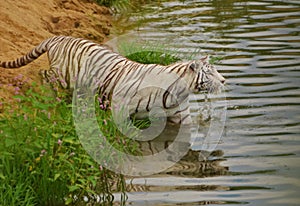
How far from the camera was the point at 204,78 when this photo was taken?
25.8ft

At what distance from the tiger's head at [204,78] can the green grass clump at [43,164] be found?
1.89m

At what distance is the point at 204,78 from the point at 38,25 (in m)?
3.48

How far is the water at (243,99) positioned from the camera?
6492 mm

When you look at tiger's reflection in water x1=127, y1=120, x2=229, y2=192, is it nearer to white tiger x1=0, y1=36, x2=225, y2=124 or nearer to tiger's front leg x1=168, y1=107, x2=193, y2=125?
tiger's front leg x1=168, y1=107, x2=193, y2=125

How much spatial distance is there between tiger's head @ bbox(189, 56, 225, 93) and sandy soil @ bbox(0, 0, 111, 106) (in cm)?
172

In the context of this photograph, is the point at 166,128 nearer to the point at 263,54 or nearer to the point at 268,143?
the point at 268,143

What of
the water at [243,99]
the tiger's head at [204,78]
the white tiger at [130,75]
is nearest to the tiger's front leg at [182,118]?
the white tiger at [130,75]

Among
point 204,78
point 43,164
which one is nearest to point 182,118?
point 204,78

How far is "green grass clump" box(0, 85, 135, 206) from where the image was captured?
5.88m

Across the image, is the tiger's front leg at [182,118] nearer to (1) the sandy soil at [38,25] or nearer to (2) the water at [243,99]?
(2) the water at [243,99]

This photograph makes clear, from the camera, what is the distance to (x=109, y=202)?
247 inches

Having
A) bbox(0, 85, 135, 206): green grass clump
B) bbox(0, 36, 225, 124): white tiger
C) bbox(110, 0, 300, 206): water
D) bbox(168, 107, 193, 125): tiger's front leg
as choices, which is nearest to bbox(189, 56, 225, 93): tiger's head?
bbox(0, 36, 225, 124): white tiger

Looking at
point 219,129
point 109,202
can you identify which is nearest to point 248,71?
point 219,129

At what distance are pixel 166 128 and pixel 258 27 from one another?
3.88m
